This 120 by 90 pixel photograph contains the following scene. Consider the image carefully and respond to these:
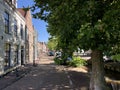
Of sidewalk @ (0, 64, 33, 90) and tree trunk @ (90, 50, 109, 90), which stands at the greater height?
tree trunk @ (90, 50, 109, 90)

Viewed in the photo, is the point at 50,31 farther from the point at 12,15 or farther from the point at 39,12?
the point at 12,15

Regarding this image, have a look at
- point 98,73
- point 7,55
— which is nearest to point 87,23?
point 98,73

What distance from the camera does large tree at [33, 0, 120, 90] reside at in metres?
9.09

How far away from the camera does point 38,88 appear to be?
46.1ft

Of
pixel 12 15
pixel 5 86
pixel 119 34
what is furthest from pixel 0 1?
pixel 119 34

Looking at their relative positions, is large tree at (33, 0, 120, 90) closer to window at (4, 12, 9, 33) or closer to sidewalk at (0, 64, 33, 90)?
sidewalk at (0, 64, 33, 90)

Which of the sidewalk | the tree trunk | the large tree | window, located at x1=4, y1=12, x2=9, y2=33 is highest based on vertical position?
window, located at x1=4, y1=12, x2=9, y2=33

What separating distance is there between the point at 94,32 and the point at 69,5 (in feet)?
6.13

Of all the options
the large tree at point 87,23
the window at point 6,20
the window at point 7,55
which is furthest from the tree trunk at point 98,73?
the window at point 6,20

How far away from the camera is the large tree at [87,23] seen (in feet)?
29.8

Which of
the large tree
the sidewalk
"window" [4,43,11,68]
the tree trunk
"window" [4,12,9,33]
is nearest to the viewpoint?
the large tree

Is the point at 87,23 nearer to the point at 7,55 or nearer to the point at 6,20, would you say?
the point at 6,20

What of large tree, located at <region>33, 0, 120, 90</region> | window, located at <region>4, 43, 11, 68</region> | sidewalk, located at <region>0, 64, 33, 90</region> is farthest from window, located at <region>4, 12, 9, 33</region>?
large tree, located at <region>33, 0, 120, 90</region>

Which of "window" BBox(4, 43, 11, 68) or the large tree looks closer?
the large tree
